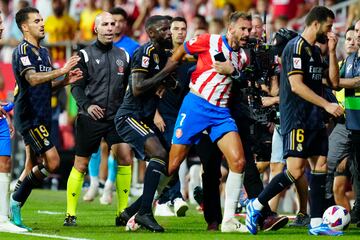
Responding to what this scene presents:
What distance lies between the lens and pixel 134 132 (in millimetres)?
13547

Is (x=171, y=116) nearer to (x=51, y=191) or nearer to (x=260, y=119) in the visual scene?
(x=260, y=119)

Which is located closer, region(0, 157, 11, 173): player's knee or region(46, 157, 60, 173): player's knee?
region(0, 157, 11, 173): player's knee

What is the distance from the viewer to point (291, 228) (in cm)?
1437

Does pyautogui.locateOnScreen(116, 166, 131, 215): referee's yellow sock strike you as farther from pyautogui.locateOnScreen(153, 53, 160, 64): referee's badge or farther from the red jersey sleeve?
the red jersey sleeve

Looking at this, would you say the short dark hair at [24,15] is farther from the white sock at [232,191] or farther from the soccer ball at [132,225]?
the white sock at [232,191]

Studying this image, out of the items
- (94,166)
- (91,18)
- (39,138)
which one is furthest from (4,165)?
(91,18)

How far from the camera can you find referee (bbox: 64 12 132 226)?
14.6 m

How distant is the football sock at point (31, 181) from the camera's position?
1382 centimetres

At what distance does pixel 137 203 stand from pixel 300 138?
2160 millimetres

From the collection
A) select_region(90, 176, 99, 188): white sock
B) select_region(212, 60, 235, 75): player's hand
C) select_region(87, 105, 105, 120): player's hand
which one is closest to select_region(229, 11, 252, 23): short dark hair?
select_region(212, 60, 235, 75): player's hand

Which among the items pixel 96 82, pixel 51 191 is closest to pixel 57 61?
pixel 51 191

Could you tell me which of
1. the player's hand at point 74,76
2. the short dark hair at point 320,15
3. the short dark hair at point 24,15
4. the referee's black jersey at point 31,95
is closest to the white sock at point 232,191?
the short dark hair at point 320,15

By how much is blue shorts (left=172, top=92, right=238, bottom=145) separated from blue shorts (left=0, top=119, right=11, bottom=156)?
6.08 feet

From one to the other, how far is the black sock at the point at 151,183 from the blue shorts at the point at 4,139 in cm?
155
